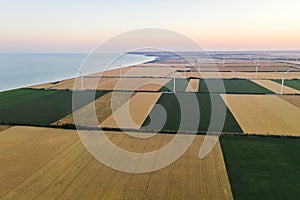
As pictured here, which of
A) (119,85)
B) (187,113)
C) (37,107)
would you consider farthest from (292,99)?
(37,107)

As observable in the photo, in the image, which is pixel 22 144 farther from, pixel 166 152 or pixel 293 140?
pixel 293 140

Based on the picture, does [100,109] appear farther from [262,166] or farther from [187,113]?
[262,166]

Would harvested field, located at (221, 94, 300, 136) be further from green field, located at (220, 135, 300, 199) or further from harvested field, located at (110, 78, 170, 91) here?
harvested field, located at (110, 78, 170, 91)

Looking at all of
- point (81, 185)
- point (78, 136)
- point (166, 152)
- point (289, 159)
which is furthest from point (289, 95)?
point (81, 185)


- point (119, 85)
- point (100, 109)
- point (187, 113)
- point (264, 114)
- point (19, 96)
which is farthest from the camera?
point (119, 85)

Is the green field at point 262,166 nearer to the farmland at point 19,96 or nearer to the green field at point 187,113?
the green field at point 187,113
